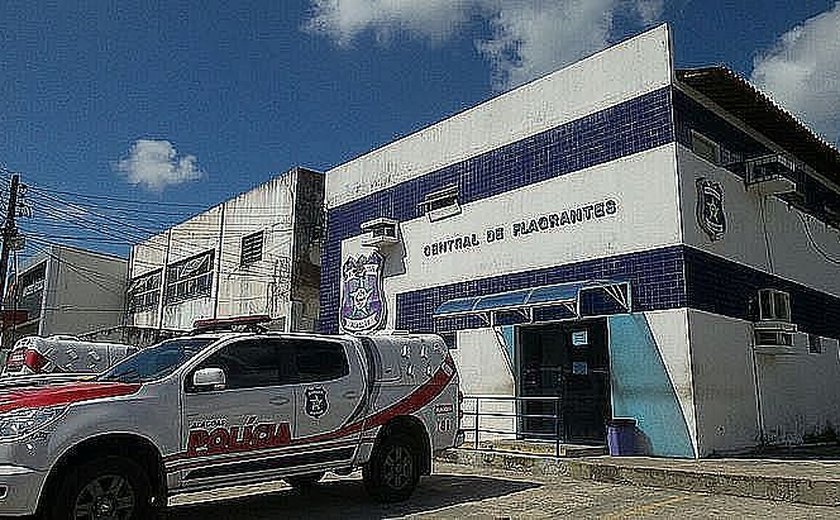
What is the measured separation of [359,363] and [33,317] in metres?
35.7

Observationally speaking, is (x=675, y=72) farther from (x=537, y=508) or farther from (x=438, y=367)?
(x=537, y=508)

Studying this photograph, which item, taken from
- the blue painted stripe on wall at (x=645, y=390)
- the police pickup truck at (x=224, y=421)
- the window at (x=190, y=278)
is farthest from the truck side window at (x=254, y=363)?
the window at (x=190, y=278)

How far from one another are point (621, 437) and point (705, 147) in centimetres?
559

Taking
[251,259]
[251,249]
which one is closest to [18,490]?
[251,259]

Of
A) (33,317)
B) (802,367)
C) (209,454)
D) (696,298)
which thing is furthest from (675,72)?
(33,317)

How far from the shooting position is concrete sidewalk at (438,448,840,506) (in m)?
9.30

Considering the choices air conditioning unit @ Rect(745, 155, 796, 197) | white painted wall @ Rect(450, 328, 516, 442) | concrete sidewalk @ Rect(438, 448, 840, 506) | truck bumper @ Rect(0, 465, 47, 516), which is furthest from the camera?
white painted wall @ Rect(450, 328, 516, 442)

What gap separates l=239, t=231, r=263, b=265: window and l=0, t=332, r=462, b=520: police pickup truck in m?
15.4

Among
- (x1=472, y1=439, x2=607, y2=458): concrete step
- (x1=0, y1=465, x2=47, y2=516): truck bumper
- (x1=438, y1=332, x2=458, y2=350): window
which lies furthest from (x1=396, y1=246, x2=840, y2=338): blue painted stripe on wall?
(x1=0, y1=465, x2=47, y2=516): truck bumper

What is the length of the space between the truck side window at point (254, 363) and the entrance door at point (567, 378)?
6.53 m

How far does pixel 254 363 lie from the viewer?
812cm

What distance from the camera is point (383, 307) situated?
61.2ft

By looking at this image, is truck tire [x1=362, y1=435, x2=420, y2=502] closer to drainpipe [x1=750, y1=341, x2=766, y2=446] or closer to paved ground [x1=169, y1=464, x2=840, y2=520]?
paved ground [x1=169, y1=464, x2=840, y2=520]

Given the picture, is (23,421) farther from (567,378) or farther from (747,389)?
(747,389)
